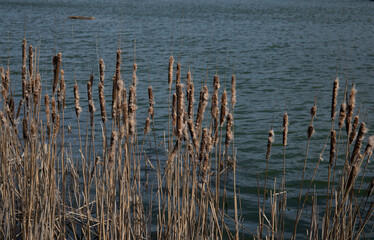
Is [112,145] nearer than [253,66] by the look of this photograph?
Yes

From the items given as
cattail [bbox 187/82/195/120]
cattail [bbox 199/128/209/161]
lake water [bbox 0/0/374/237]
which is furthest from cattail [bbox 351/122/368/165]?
lake water [bbox 0/0/374/237]

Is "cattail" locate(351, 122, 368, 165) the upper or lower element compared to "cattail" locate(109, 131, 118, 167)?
upper

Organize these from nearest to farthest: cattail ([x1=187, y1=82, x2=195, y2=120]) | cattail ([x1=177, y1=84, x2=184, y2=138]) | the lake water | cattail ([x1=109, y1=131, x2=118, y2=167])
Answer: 1. cattail ([x1=177, y1=84, x2=184, y2=138])
2. cattail ([x1=109, y1=131, x2=118, y2=167])
3. cattail ([x1=187, y1=82, x2=195, y2=120])
4. the lake water

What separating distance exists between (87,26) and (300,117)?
2008cm

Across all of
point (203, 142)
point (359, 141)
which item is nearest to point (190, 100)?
point (203, 142)

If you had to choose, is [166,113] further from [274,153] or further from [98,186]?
[98,186]

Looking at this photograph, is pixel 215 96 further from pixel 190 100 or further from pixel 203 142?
pixel 203 142

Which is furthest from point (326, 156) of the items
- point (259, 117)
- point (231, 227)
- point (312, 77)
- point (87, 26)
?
point (87, 26)

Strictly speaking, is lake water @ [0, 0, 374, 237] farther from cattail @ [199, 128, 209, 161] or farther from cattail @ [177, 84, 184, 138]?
cattail @ [199, 128, 209, 161]

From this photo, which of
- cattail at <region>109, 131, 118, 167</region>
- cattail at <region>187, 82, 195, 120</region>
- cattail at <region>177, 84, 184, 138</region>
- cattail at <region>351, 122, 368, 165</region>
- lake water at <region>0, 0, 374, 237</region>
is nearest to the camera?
cattail at <region>351, 122, 368, 165</region>

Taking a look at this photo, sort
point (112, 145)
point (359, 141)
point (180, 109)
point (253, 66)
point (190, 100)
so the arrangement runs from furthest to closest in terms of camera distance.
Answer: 1. point (253, 66)
2. point (190, 100)
3. point (112, 145)
4. point (180, 109)
5. point (359, 141)

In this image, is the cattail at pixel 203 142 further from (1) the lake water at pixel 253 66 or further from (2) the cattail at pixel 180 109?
(1) the lake water at pixel 253 66

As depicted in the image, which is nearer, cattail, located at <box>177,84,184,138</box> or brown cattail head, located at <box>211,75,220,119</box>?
cattail, located at <box>177,84,184,138</box>

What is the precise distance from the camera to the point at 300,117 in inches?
420
